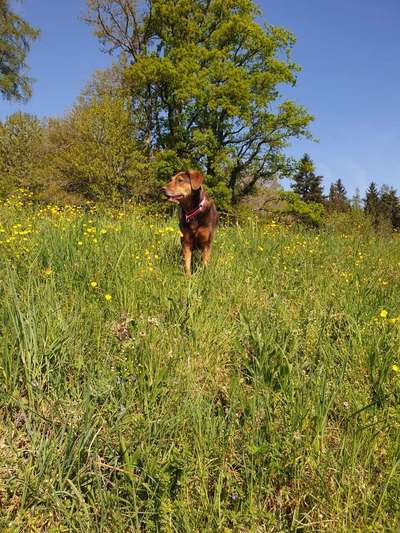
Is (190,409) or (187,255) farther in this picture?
(187,255)

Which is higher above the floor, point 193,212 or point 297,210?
point 297,210

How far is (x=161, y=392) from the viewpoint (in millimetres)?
1854

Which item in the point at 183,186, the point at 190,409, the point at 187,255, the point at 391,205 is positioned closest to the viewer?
the point at 190,409

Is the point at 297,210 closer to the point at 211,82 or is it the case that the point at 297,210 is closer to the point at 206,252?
the point at 211,82

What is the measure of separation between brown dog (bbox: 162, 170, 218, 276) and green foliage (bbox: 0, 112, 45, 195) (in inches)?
901

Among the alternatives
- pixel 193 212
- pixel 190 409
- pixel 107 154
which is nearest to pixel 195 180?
pixel 193 212

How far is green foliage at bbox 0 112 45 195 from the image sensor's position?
2516 cm

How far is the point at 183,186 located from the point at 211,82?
68.6 ft

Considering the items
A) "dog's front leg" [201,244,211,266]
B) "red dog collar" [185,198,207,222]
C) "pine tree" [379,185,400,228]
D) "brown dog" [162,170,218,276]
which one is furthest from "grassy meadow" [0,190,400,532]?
"pine tree" [379,185,400,228]

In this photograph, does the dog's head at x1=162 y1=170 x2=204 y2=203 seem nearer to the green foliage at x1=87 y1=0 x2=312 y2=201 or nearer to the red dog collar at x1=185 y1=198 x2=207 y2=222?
the red dog collar at x1=185 y1=198 x2=207 y2=222

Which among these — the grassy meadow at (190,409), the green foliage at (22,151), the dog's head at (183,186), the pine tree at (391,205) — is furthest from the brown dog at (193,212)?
the pine tree at (391,205)

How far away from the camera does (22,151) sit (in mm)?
26609

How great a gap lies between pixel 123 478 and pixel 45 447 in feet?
1.12

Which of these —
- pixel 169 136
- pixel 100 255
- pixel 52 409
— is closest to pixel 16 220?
pixel 100 255
